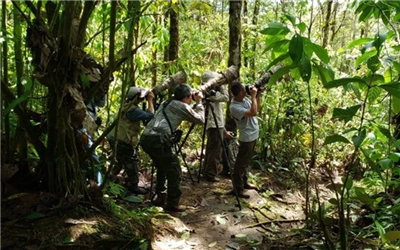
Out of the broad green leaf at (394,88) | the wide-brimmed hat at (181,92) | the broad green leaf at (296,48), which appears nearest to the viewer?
the broad green leaf at (394,88)

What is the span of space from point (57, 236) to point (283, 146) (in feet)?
18.0

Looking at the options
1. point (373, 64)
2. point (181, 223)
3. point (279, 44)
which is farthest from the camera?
point (181, 223)

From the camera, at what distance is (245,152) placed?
18.1 ft

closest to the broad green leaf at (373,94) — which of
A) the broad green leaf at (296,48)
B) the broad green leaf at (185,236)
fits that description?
the broad green leaf at (296,48)

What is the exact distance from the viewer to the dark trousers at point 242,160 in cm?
553

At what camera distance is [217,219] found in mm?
4789

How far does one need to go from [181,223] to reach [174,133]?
3.83 ft

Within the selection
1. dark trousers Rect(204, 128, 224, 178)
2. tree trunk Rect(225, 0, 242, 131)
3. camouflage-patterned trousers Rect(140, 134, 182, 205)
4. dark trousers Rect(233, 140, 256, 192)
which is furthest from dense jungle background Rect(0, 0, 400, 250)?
tree trunk Rect(225, 0, 242, 131)

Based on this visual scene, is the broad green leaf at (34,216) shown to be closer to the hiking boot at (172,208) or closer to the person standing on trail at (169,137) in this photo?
the person standing on trail at (169,137)

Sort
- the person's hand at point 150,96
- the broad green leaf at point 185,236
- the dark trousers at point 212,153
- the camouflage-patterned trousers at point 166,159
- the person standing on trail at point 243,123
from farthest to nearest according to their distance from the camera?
the dark trousers at point 212,153
the person standing on trail at point 243,123
the person's hand at point 150,96
the camouflage-patterned trousers at point 166,159
the broad green leaf at point 185,236

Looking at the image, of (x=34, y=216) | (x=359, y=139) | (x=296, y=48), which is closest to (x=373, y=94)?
(x=359, y=139)

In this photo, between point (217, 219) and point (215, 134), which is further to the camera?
point (215, 134)

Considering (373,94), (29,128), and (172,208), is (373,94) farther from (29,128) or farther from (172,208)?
(172,208)

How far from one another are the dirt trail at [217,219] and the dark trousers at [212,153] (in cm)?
22
